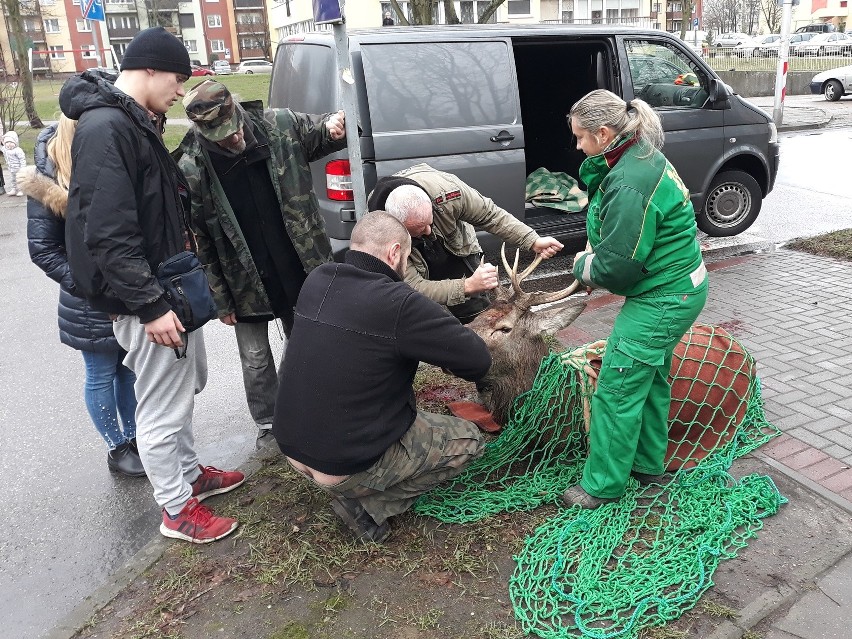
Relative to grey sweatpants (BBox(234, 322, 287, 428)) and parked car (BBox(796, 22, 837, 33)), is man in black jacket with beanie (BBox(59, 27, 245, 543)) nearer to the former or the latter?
grey sweatpants (BBox(234, 322, 287, 428))

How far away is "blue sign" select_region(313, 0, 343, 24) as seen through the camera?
11.3 ft

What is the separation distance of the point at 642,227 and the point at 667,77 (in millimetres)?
5476

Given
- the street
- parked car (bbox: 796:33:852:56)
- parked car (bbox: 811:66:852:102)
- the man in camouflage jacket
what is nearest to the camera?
the street

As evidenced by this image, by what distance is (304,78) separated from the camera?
606 centimetres

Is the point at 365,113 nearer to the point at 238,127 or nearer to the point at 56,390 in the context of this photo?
the point at 238,127

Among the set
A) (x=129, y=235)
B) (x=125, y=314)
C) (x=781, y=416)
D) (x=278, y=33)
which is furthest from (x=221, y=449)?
(x=278, y=33)

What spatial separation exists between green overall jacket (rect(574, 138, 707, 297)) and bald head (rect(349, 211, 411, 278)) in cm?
86

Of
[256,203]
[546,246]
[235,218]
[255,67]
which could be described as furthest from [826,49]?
[255,67]

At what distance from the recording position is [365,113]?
576 centimetres

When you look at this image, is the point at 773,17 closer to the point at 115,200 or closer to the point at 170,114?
the point at 170,114

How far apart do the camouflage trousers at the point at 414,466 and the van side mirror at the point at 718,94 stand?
5.65 meters

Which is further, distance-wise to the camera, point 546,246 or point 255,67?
point 255,67

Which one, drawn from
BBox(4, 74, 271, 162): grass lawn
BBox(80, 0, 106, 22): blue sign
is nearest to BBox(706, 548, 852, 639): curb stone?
BBox(4, 74, 271, 162): grass lawn

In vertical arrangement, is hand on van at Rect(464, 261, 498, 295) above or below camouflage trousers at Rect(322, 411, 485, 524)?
above
